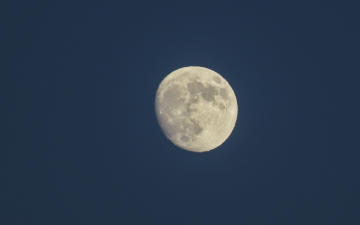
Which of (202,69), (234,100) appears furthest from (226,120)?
(202,69)

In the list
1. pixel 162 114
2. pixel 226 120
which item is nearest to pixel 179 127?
pixel 162 114

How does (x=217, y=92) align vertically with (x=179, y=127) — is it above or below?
above

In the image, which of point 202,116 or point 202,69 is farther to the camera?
point 202,69

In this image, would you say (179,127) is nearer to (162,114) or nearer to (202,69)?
(162,114)

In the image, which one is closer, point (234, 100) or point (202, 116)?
point (202, 116)

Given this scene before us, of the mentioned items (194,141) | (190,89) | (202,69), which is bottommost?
(194,141)

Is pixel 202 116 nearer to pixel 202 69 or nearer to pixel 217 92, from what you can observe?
pixel 217 92

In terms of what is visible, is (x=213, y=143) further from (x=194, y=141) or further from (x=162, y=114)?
(x=162, y=114)

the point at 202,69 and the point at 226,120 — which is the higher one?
the point at 202,69

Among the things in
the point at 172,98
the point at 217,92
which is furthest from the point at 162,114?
the point at 217,92
